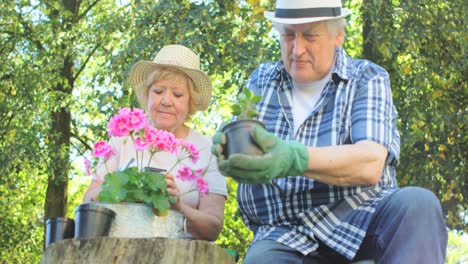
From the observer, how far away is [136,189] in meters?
3.10

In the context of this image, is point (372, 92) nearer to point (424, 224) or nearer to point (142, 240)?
point (424, 224)

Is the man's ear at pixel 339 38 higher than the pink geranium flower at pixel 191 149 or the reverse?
higher

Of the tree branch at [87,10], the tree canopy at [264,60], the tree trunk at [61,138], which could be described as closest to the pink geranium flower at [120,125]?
the tree canopy at [264,60]

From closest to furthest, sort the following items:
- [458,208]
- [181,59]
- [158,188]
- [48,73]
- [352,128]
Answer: [352,128]
[158,188]
[181,59]
[458,208]
[48,73]

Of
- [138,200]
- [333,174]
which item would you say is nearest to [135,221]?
[138,200]

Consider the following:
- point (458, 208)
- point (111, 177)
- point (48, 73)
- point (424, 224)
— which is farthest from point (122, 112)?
point (48, 73)

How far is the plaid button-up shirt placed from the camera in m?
2.82

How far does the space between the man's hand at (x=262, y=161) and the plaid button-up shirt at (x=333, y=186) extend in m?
0.49

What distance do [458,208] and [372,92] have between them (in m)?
7.54

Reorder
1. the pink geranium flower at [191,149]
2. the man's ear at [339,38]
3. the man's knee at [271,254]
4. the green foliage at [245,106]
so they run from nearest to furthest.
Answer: the green foliage at [245,106], the man's knee at [271,254], the man's ear at [339,38], the pink geranium flower at [191,149]

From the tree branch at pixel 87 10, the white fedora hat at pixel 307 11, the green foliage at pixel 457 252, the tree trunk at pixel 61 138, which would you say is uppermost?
the tree branch at pixel 87 10

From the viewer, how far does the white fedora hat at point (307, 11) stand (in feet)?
9.44

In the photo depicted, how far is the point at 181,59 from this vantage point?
405 cm

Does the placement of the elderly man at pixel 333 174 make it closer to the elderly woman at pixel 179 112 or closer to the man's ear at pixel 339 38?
the man's ear at pixel 339 38
